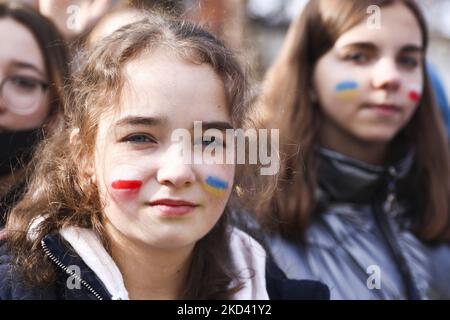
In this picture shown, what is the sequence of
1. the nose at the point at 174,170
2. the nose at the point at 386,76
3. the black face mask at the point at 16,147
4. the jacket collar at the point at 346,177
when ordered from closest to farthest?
the nose at the point at 174,170 < the black face mask at the point at 16,147 < the nose at the point at 386,76 < the jacket collar at the point at 346,177

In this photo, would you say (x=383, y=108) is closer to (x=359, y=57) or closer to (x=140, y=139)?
(x=359, y=57)

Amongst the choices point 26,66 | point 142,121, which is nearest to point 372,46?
point 142,121

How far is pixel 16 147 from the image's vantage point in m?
1.29

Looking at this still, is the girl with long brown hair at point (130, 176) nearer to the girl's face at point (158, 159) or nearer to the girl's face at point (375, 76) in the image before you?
the girl's face at point (158, 159)

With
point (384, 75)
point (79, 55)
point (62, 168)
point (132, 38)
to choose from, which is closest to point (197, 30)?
point (132, 38)

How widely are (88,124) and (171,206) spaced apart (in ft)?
0.75

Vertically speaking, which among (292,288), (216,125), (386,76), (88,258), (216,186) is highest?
(386,76)

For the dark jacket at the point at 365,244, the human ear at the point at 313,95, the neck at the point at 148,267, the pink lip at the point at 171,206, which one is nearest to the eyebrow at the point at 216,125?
the pink lip at the point at 171,206

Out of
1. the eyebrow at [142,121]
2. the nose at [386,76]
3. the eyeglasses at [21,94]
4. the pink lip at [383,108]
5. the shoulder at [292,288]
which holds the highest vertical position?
the nose at [386,76]

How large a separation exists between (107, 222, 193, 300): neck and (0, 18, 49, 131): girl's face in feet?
1.16

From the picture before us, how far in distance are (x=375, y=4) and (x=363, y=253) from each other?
2.06 feet

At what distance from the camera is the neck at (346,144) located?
1638 millimetres

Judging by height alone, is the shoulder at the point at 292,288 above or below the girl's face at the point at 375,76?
below

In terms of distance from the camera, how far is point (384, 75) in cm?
150
